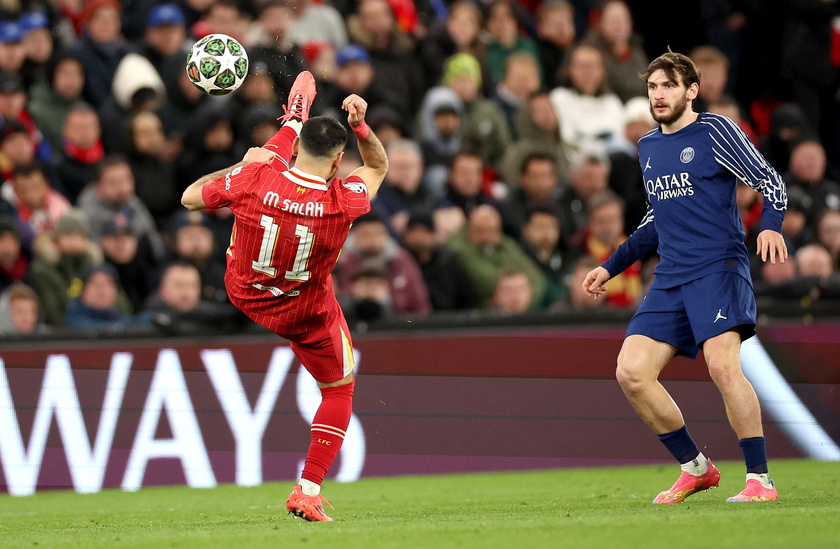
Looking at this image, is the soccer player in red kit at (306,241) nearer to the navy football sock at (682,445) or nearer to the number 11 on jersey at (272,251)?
the number 11 on jersey at (272,251)

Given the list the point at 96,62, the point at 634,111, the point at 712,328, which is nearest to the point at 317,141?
the point at 712,328

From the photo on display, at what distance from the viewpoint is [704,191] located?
770 centimetres

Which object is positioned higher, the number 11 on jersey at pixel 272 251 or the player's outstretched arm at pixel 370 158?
the player's outstretched arm at pixel 370 158

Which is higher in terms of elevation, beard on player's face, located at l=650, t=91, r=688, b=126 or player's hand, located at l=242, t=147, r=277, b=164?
beard on player's face, located at l=650, t=91, r=688, b=126

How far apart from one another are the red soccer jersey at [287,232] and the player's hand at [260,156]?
0.09m

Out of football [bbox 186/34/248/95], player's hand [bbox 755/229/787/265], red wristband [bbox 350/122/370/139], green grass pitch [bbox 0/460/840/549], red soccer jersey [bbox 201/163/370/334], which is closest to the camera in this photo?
green grass pitch [bbox 0/460/840/549]

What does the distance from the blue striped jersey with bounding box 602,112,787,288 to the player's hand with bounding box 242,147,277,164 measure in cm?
224

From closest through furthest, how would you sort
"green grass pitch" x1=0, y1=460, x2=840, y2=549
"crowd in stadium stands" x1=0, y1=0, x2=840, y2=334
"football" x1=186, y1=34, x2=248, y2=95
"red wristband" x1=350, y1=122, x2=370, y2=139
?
"green grass pitch" x1=0, y1=460, x2=840, y2=549
"red wristband" x1=350, y1=122, x2=370, y2=139
"football" x1=186, y1=34, x2=248, y2=95
"crowd in stadium stands" x1=0, y1=0, x2=840, y2=334

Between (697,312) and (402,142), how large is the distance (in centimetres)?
619

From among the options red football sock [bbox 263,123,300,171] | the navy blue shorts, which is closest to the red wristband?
red football sock [bbox 263,123,300,171]

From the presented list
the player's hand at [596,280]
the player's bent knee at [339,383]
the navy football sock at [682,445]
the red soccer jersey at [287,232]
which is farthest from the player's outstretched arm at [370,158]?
the navy football sock at [682,445]

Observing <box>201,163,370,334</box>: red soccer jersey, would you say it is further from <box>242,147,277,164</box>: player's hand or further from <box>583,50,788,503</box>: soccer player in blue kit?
<box>583,50,788,503</box>: soccer player in blue kit

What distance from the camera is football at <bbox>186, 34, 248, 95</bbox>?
8312 mm

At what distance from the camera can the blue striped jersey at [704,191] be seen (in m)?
7.58
